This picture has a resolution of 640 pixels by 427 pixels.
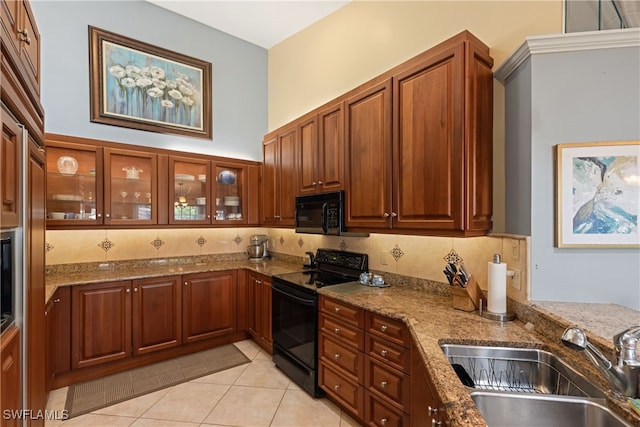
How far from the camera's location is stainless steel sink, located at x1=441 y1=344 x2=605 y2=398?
1.29 metres

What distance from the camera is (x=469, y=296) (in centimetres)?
176

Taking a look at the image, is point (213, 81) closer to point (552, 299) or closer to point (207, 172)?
point (207, 172)

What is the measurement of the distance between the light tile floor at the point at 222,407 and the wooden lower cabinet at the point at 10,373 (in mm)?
1160

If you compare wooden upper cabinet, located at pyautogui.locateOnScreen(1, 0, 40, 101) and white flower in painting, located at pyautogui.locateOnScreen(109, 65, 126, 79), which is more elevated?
white flower in painting, located at pyautogui.locateOnScreen(109, 65, 126, 79)

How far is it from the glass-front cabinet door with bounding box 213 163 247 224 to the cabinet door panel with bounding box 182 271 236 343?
0.72 metres

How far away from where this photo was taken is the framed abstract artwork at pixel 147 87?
3.04m

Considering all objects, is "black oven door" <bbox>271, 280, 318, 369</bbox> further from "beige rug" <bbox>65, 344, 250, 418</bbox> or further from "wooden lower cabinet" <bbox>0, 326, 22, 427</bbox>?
"wooden lower cabinet" <bbox>0, 326, 22, 427</bbox>

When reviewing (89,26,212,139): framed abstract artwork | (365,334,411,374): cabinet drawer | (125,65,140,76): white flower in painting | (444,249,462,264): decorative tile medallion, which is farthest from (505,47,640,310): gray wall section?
(125,65,140,76): white flower in painting

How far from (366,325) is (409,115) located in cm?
141

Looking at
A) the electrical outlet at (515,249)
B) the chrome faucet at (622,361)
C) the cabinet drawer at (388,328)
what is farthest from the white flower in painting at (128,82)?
the chrome faucet at (622,361)

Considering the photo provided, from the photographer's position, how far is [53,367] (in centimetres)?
243

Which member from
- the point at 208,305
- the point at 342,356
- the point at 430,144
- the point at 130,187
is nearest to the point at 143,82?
the point at 130,187

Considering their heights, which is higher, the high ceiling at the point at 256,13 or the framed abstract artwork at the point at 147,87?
the high ceiling at the point at 256,13

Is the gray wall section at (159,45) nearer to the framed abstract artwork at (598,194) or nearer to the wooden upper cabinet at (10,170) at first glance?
the wooden upper cabinet at (10,170)
